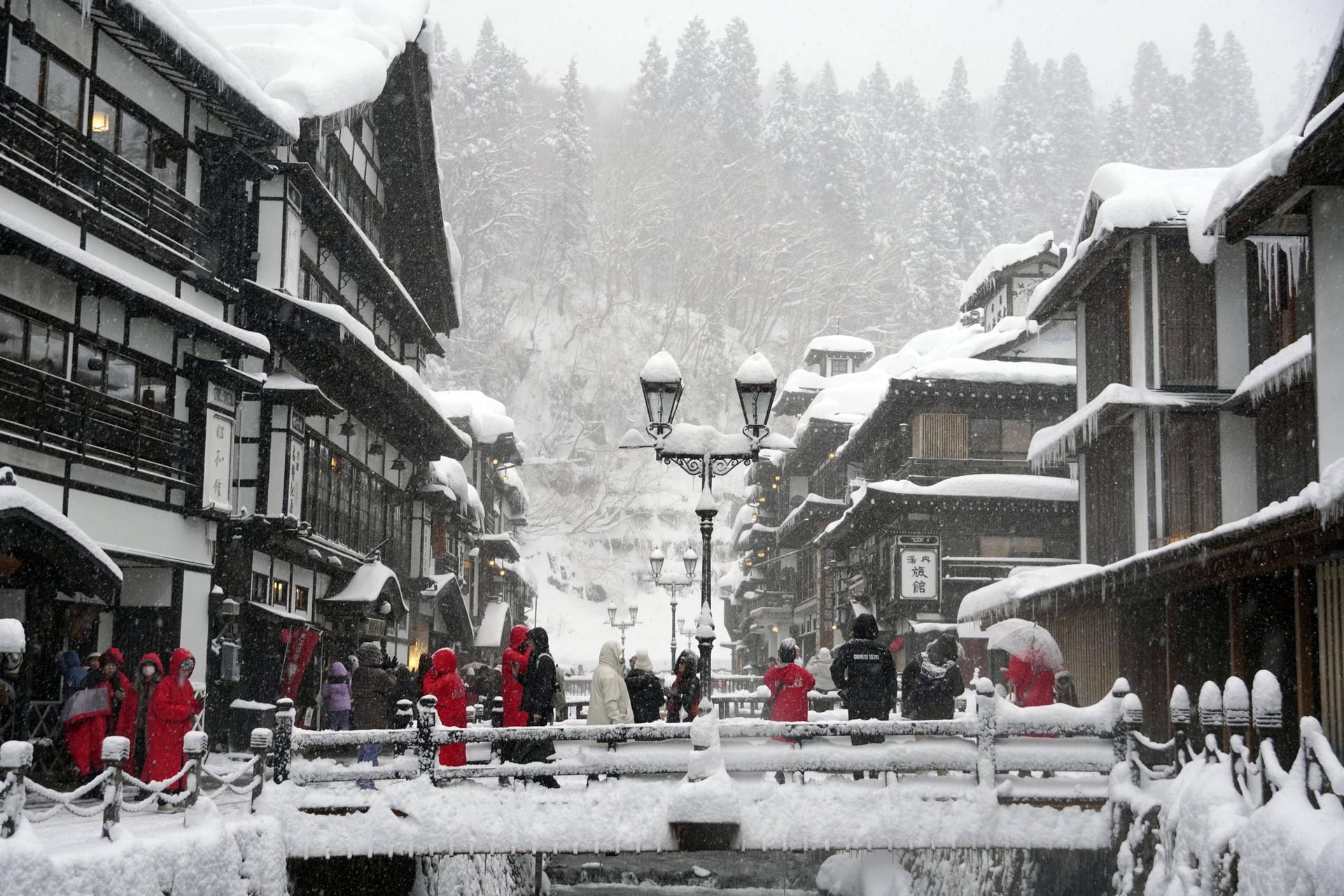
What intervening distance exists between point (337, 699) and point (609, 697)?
754 cm

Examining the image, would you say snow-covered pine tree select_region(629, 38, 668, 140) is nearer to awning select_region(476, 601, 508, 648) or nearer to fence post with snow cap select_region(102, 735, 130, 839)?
awning select_region(476, 601, 508, 648)

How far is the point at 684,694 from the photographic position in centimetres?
1738

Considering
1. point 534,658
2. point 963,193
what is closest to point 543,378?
point 963,193

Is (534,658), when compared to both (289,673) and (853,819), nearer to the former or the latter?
(853,819)

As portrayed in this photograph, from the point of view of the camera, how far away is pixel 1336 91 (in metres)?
14.2

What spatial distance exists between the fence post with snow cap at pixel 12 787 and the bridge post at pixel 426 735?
3.55m

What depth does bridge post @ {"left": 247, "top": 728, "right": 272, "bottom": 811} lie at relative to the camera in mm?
11562

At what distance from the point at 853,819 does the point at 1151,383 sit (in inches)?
518

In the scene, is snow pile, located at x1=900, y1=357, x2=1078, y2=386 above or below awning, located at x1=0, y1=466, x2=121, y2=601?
above

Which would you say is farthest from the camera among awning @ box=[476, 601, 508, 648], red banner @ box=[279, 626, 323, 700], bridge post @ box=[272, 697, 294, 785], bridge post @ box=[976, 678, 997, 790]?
awning @ box=[476, 601, 508, 648]

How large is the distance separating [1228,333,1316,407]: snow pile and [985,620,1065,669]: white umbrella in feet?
15.9

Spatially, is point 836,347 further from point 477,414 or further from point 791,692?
point 791,692

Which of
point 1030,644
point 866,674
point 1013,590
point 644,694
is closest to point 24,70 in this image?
point 644,694

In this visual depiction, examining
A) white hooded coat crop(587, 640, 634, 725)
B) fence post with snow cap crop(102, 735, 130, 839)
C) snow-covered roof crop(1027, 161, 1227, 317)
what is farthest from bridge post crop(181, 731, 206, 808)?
snow-covered roof crop(1027, 161, 1227, 317)
